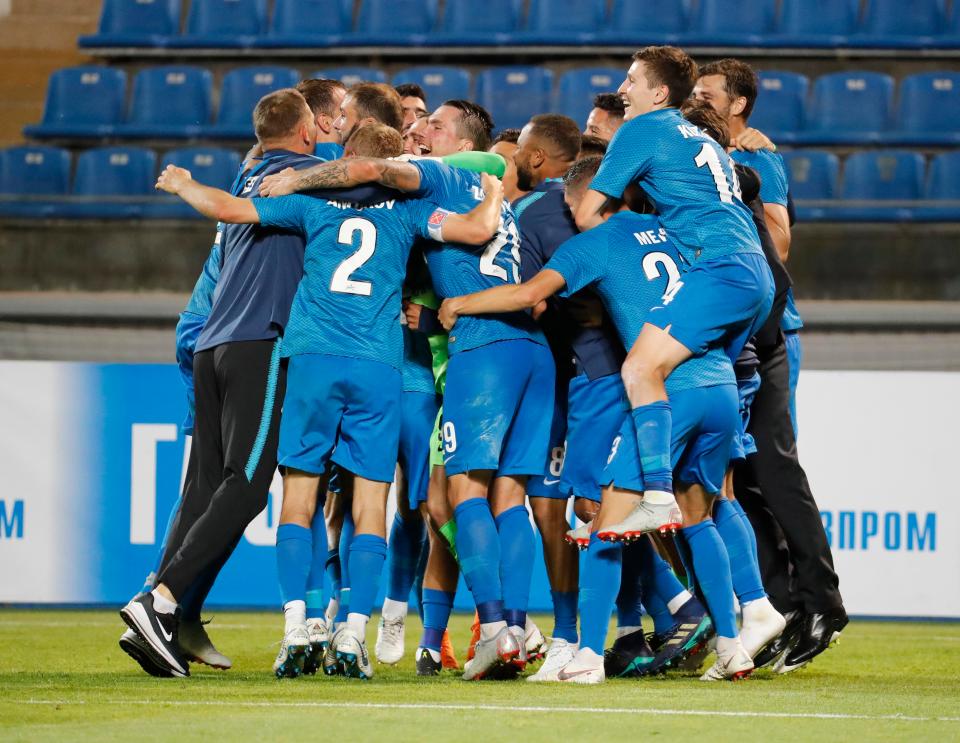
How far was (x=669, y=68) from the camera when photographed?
508 centimetres

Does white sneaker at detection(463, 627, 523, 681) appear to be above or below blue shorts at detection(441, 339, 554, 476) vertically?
below

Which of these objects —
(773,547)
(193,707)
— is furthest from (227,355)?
(773,547)

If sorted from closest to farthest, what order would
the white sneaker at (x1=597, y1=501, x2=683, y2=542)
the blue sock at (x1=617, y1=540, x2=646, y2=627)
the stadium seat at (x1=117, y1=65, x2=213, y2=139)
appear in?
the white sneaker at (x1=597, y1=501, x2=683, y2=542), the blue sock at (x1=617, y1=540, x2=646, y2=627), the stadium seat at (x1=117, y1=65, x2=213, y2=139)

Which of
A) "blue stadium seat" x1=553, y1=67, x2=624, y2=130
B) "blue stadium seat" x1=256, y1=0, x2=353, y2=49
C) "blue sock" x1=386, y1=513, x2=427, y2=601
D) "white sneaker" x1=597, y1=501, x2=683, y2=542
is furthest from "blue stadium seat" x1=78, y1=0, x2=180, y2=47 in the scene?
"white sneaker" x1=597, y1=501, x2=683, y2=542

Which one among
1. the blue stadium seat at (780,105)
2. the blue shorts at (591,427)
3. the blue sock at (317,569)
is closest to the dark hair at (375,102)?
the blue shorts at (591,427)

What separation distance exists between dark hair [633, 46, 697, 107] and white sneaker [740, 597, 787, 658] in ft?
6.00

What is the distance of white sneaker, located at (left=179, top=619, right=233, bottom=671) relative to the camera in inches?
205

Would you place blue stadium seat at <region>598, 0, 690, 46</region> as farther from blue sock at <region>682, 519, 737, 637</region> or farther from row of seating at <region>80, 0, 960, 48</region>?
blue sock at <region>682, 519, 737, 637</region>

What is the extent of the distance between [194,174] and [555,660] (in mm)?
6245

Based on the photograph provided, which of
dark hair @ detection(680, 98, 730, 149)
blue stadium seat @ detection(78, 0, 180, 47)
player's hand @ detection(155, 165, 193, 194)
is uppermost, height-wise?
blue stadium seat @ detection(78, 0, 180, 47)

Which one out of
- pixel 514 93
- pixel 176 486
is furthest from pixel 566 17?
pixel 176 486

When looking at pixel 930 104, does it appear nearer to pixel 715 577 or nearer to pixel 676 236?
pixel 676 236

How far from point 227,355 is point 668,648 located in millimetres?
1954

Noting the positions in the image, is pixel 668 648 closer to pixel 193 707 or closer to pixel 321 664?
pixel 321 664
